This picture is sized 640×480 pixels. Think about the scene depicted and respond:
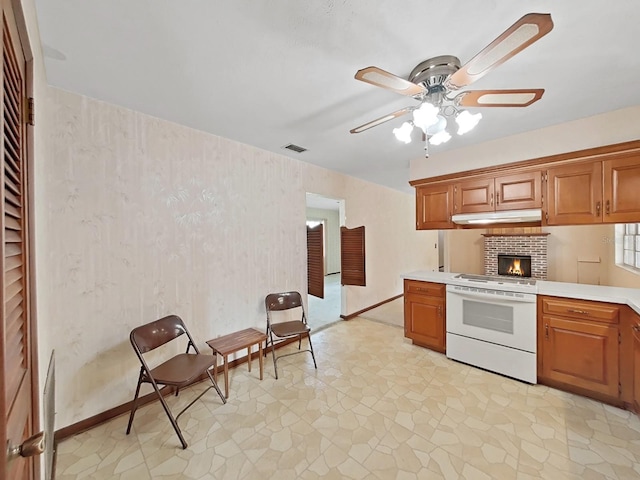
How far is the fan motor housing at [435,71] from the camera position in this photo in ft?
4.93

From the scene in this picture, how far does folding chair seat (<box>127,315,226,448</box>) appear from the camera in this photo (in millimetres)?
1822

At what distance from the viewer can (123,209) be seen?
210cm

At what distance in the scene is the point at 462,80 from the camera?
1.35 m

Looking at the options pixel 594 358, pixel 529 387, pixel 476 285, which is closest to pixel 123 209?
pixel 476 285

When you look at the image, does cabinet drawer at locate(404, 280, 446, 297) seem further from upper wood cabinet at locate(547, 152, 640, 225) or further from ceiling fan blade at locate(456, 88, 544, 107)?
ceiling fan blade at locate(456, 88, 544, 107)

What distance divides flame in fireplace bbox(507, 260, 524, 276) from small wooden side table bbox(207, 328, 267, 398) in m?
4.65

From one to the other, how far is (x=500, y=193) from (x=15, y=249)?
366 centimetres

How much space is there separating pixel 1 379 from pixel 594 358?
3492 millimetres

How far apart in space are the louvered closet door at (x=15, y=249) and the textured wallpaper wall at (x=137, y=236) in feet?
1.47

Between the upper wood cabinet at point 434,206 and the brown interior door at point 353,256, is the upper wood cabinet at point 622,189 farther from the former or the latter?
the brown interior door at point 353,256

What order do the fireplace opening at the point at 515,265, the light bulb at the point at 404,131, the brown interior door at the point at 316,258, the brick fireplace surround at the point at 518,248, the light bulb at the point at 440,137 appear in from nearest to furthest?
the light bulb at the point at 404,131 → the light bulb at the point at 440,137 → the brown interior door at the point at 316,258 → the brick fireplace surround at the point at 518,248 → the fireplace opening at the point at 515,265

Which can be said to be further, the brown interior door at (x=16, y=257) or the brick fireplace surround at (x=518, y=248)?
the brick fireplace surround at (x=518, y=248)

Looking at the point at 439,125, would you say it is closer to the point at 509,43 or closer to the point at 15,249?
the point at 509,43

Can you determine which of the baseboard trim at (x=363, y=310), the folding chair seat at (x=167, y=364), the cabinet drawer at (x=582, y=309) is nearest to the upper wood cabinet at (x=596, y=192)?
the cabinet drawer at (x=582, y=309)
